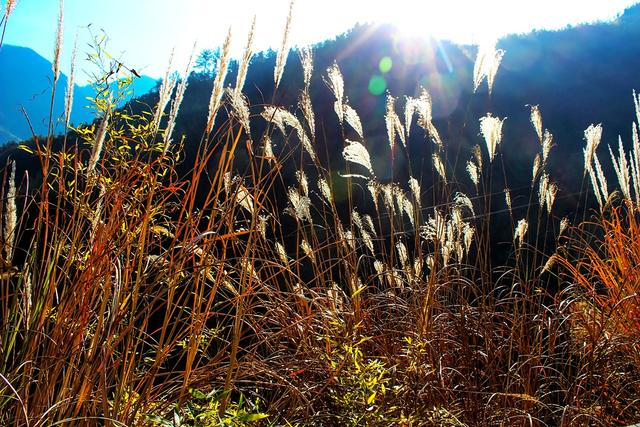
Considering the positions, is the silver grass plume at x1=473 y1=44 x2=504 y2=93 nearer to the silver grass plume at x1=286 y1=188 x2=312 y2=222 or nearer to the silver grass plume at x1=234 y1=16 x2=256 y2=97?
the silver grass plume at x1=286 y1=188 x2=312 y2=222

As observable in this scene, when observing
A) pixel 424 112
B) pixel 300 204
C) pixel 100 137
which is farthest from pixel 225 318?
pixel 424 112

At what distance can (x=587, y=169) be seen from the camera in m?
3.14

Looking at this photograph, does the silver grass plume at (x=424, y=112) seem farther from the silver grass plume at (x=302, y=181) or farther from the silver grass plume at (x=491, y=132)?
the silver grass plume at (x=302, y=181)

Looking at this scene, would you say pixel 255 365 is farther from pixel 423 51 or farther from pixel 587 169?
pixel 423 51

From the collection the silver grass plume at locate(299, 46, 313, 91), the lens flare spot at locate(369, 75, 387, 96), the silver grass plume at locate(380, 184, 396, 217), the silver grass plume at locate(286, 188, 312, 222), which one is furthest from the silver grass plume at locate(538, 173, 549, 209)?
the lens flare spot at locate(369, 75, 387, 96)

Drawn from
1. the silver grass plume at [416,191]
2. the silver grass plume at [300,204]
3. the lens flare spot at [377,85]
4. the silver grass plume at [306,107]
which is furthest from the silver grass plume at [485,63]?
the lens flare spot at [377,85]

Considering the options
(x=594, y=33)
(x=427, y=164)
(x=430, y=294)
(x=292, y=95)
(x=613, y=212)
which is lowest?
(x=427, y=164)

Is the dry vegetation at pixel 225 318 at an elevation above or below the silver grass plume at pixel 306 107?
below

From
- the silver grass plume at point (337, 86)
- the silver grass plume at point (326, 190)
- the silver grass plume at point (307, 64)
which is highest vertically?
the silver grass plume at point (307, 64)

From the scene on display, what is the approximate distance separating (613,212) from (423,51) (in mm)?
33178

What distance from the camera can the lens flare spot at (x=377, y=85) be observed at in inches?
1271

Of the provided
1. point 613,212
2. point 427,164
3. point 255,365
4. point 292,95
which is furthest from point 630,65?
point 255,365

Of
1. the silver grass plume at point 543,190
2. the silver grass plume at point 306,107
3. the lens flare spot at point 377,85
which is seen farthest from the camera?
the lens flare spot at point 377,85

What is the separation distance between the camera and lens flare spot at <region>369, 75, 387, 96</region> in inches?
1271
